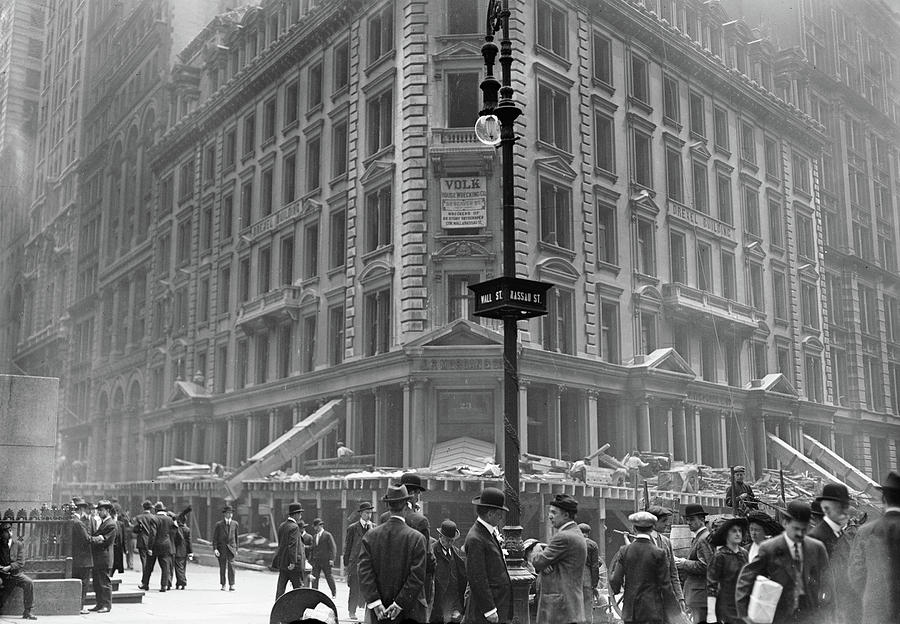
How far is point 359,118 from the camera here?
29.8 meters

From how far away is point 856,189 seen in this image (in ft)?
92.8

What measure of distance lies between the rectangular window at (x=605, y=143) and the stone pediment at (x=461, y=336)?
7856mm

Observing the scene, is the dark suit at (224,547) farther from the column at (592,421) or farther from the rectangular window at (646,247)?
the rectangular window at (646,247)

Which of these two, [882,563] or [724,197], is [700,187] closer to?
[724,197]

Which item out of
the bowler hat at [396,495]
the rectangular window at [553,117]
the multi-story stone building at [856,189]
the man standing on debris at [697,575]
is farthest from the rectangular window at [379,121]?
the bowler hat at [396,495]

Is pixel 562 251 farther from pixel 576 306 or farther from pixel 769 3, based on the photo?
pixel 769 3

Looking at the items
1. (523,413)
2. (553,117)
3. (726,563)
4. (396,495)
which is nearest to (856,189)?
(553,117)

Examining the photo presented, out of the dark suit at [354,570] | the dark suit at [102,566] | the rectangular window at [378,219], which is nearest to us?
the dark suit at [354,570]

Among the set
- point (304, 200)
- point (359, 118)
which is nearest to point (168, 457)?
point (304, 200)

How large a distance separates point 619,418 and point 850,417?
8402 mm

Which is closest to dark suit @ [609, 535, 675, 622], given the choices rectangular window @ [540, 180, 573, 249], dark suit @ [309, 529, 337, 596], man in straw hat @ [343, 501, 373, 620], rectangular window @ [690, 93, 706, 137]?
man in straw hat @ [343, 501, 373, 620]

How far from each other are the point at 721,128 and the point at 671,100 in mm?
2580

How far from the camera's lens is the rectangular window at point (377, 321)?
90.4ft

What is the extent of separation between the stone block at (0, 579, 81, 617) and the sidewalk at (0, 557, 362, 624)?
0.15m
